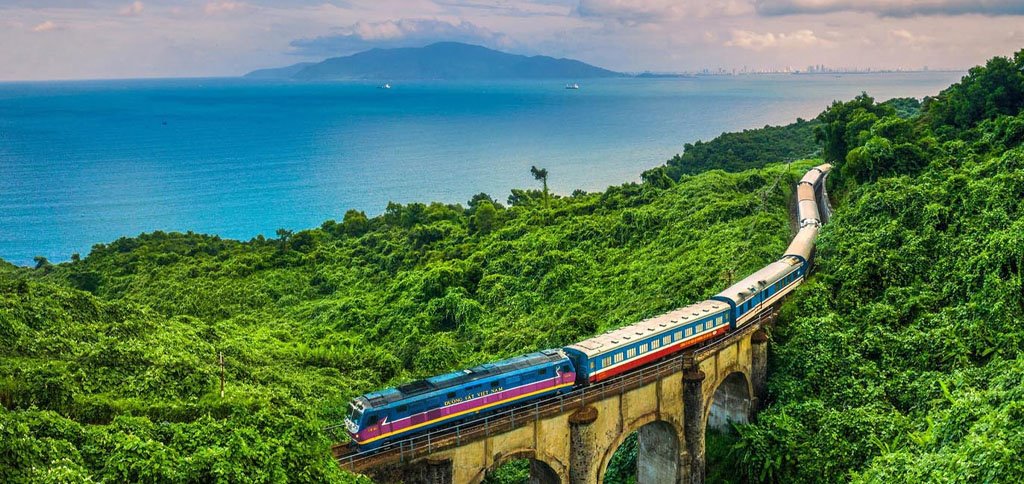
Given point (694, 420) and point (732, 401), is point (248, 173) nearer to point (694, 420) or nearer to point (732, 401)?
point (732, 401)

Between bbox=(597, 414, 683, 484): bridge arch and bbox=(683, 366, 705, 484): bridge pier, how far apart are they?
45cm

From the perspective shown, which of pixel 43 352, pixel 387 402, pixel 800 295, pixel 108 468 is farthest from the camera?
pixel 800 295

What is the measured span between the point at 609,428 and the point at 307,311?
104ft

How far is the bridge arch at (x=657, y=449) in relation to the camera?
28.9m

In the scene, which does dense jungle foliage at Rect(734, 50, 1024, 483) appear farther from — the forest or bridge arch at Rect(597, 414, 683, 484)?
bridge arch at Rect(597, 414, 683, 484)

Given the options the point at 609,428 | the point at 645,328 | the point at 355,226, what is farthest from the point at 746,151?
the point at 609,428

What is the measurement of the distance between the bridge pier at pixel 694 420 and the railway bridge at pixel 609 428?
0.04m

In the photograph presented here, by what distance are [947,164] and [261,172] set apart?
414 feet

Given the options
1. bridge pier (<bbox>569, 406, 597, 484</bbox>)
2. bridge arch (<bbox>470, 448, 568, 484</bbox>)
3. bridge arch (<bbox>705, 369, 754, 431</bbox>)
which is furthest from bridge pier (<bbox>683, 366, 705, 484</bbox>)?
bridge arch (<bbox>470, 448, 568, 484</bbox>)

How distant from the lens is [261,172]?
143750mm

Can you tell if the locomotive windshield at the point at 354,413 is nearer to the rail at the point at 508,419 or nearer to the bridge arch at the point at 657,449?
the rail at the point at 508,419

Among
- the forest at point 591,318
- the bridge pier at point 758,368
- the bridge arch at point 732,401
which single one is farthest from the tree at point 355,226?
the bridge pier at point 758,368

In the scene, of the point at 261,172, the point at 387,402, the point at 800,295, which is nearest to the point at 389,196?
the point at 261,172

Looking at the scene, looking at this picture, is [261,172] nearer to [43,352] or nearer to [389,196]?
[389,196]
